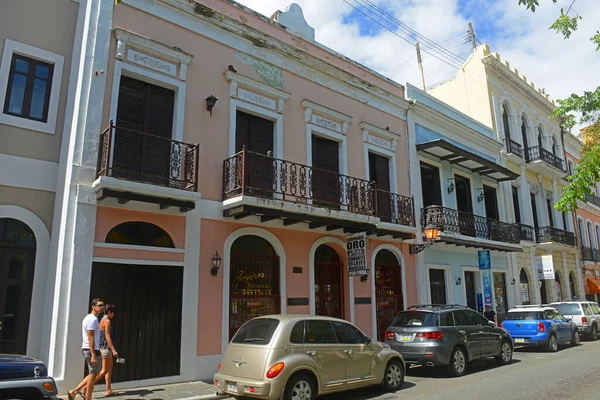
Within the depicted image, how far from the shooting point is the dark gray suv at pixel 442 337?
949 centimetres

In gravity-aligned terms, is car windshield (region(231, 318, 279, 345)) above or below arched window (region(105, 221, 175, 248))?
below

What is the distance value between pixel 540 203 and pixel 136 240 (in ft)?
69.9

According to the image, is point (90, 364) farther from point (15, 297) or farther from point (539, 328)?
point (539, 328)

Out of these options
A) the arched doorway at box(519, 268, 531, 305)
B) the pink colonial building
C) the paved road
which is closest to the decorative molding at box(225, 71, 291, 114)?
the pink colonial building

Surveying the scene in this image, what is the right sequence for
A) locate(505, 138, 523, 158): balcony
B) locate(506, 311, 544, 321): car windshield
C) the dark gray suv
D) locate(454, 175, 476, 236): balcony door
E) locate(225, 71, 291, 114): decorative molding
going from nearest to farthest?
the dark gray suv
locate(225, 71, 291, 114): decorative molding
locate(506, 311, 544, 321): car windshield
locate(454, 175, 476, 236): balcony door
locate(505, 138, 523, 158): balcony

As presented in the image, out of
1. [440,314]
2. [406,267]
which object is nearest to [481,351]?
[440,314]

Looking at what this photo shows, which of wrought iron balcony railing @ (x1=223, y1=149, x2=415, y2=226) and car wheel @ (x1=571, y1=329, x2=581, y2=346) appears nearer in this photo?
wrought iron balcony railing @ (x1=223, y1=149, x2=415, y2=226)

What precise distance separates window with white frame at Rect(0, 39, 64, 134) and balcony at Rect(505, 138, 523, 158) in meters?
19.3

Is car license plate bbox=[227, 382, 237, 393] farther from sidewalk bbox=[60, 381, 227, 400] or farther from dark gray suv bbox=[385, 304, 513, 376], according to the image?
dark gray suv bbox=[385, 304, 513, 376]

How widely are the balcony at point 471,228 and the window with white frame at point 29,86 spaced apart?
461 inches

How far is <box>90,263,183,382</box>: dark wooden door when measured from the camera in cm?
836

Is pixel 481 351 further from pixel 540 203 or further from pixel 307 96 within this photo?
pixel 540 203

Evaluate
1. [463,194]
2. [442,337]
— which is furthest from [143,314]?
[463,194]

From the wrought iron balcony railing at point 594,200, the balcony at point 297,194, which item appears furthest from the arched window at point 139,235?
the wrought iron balcony railing at point 594,200
